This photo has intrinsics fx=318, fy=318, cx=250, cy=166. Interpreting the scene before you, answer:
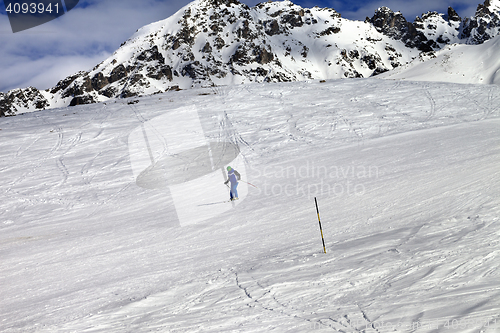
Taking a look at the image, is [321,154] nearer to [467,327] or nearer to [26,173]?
[467,327]

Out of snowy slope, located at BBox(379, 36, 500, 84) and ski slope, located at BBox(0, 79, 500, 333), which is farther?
snowy slope, located at BBox(379, 36, 500, 84)

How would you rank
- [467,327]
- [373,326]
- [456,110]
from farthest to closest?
1. [456,110]
2. [373,326]
3. [467,327]

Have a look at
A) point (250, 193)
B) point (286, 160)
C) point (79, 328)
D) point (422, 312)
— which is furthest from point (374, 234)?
point (286, 160)

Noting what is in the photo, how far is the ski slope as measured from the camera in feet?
14.5

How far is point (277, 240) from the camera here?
298 inches

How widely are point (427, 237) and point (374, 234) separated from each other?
1.05 meters

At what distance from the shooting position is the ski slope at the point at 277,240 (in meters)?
4.41

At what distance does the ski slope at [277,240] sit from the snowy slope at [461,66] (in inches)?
625

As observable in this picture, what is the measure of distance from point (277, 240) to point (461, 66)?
39.9m

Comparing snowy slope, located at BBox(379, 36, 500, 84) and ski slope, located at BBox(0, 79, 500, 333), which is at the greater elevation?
ski slope, located at BBox(0, 79, 500, 333)

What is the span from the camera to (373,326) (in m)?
3.85

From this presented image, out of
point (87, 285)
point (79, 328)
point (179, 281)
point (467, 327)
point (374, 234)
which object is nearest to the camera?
point (467, 327)

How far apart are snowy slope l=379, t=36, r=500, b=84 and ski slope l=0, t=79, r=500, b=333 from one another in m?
15.9

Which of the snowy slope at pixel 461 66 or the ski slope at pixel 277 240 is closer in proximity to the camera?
the ski slope at pixel 277 240
